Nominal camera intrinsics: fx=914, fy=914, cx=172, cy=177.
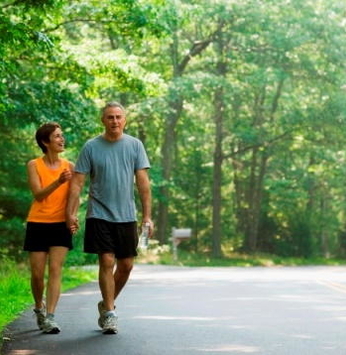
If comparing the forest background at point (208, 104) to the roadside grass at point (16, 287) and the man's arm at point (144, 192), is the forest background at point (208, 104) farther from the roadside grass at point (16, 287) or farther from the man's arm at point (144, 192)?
the man's arm at point (144, 192)

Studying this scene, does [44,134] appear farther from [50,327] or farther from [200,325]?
[200,325]

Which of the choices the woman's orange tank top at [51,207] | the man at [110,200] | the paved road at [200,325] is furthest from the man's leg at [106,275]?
the woman's orange tank top at [51,207]

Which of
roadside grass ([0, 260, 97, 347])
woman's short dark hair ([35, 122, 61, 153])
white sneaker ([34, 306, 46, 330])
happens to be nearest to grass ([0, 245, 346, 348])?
roadside grass ([0, 260, 97, 347])

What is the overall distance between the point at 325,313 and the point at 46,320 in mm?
3271

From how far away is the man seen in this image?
798cm

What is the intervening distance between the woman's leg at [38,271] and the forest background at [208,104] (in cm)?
349

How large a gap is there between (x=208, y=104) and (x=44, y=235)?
34.7 meters

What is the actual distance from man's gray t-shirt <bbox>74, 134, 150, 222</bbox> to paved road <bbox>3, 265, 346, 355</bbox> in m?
1.06

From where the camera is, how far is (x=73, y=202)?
26.6ft

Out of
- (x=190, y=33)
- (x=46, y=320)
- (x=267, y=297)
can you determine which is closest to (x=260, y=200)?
(x=190, y=33)

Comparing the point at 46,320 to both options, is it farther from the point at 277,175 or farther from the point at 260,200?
the point at 277,175

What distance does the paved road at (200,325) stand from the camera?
7.01 meters

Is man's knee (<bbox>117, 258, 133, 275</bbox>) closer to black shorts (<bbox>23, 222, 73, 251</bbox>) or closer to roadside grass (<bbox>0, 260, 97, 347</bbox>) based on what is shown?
black shorts (<bbox>23, 222, 73, 251</bbox>)

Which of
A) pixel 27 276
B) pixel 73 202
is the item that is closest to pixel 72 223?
pixel 73 202
